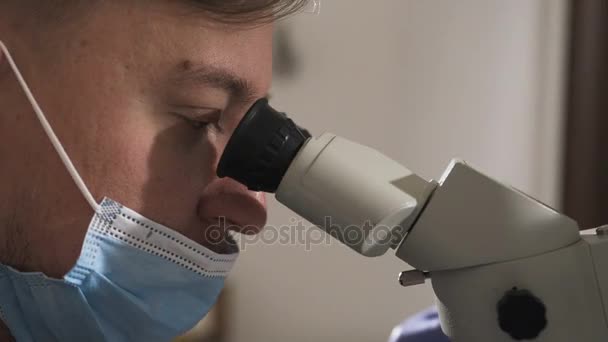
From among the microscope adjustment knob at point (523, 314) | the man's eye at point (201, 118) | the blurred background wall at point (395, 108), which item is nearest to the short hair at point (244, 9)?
the man's eye at point (201, 118)

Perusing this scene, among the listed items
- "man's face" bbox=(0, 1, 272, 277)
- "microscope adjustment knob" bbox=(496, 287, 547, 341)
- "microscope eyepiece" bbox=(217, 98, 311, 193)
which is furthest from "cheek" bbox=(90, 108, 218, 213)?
"microscope adjustment knob" bbox=(496, 287, 547, 341)

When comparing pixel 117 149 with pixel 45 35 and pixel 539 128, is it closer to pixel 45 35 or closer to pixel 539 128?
pixel 45 35

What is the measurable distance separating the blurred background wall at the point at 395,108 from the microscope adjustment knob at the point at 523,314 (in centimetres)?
97

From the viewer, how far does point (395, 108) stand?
61.9 inches

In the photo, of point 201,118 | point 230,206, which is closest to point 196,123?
point 201,118

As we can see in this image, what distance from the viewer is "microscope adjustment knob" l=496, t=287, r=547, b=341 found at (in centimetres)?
58

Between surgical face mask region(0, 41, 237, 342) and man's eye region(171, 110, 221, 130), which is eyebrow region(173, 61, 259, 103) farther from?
surgical face mask region(0, 41, 237, 342)

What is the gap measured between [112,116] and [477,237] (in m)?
0.41

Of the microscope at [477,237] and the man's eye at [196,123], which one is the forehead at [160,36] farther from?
the microscope at [477,237]

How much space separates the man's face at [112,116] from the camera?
0.67m

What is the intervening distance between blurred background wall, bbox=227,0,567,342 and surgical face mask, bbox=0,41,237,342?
30.3 inches

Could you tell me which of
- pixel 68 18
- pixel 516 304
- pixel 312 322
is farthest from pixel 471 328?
pixel 312 322

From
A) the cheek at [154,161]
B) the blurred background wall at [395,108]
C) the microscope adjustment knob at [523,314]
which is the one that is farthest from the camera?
the blurred background wall at [395,108]

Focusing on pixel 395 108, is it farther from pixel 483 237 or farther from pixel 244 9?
pixel 483 237
